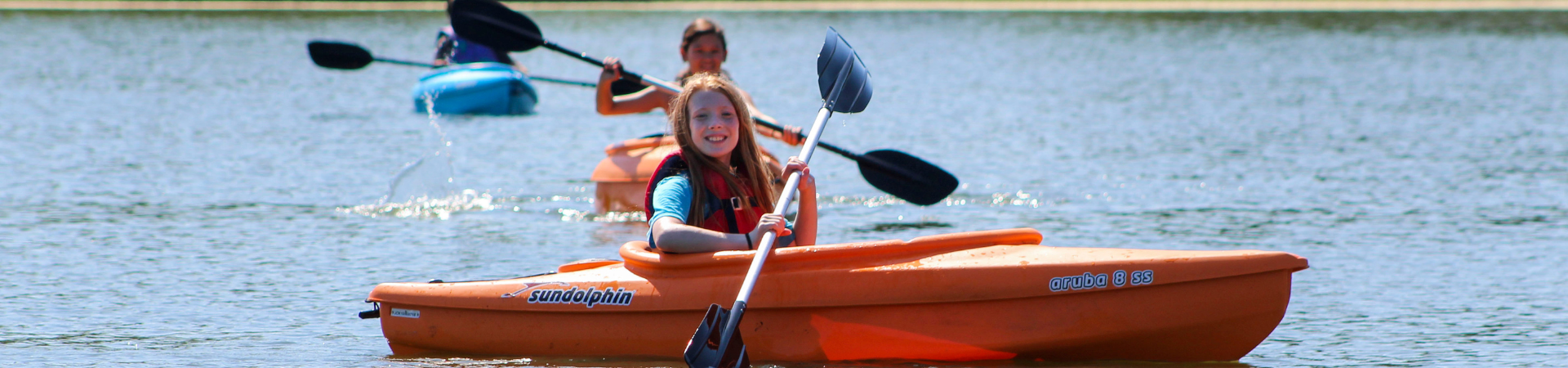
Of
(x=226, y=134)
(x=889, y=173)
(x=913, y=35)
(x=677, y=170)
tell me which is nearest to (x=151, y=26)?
(x=913, y=35)

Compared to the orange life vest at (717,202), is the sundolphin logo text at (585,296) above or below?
below

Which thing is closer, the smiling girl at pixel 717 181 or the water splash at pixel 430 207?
the smiling girl at pixel 717 181

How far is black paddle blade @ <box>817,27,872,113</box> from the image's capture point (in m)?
5.87

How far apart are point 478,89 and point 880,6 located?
2590 cm

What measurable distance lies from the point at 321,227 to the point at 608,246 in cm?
156

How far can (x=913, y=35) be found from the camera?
29328 millimetres

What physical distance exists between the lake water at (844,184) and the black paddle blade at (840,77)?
1.50 metres

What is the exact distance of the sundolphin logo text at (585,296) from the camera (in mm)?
4703

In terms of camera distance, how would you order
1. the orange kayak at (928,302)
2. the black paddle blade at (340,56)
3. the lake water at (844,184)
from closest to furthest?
1. the orange kayak at (928,302)
2. the lake water at (844,184)
3. the black paddle blade at (340,56)

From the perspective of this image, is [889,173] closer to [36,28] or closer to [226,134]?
[226,134]

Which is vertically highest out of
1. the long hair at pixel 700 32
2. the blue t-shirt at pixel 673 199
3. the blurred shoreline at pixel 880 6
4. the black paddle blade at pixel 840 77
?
the blurred shoreline at pixel 880 6

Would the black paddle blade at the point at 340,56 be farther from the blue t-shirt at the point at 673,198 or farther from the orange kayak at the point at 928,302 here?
the blue t-shirt at the point at 673,198

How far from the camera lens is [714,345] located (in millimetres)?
4480

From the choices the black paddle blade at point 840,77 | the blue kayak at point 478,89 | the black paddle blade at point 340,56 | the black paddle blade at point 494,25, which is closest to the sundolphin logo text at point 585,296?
the black paddle blade at point 840,77
